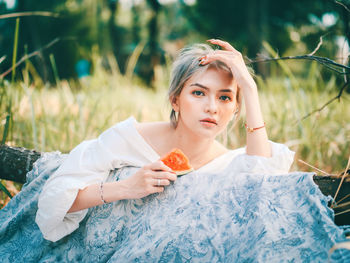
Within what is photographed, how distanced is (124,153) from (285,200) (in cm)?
120

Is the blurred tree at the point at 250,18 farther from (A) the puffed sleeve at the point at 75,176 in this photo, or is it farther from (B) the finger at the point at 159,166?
(B) the finger at the point at 159,166

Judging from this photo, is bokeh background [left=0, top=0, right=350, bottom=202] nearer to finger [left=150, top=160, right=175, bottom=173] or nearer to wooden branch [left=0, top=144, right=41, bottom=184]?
wooden branch [left=0, top=144, right=41, bottom=184]

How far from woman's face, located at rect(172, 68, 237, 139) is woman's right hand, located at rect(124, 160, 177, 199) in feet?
1.46

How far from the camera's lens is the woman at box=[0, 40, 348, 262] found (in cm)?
169

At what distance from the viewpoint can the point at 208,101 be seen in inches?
84.0

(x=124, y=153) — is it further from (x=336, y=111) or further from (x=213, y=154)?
(x=336, y=111)

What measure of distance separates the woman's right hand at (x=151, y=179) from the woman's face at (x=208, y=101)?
45 centimetres

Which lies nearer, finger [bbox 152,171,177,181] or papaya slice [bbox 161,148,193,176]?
finger [bbox 152,171,177,181]

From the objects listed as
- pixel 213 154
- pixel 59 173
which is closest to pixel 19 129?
pixel 59 173

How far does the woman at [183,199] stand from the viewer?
66.5 inches

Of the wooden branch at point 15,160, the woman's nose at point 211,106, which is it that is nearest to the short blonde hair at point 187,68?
the woman's nose at point 211,106

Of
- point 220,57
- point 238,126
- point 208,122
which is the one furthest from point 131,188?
point 238,126

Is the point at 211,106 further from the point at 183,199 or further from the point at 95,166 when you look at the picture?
the point at 95,166

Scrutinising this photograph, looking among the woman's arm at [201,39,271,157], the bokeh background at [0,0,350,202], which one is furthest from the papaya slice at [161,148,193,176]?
the bokeh background at [0,0,350,202]
